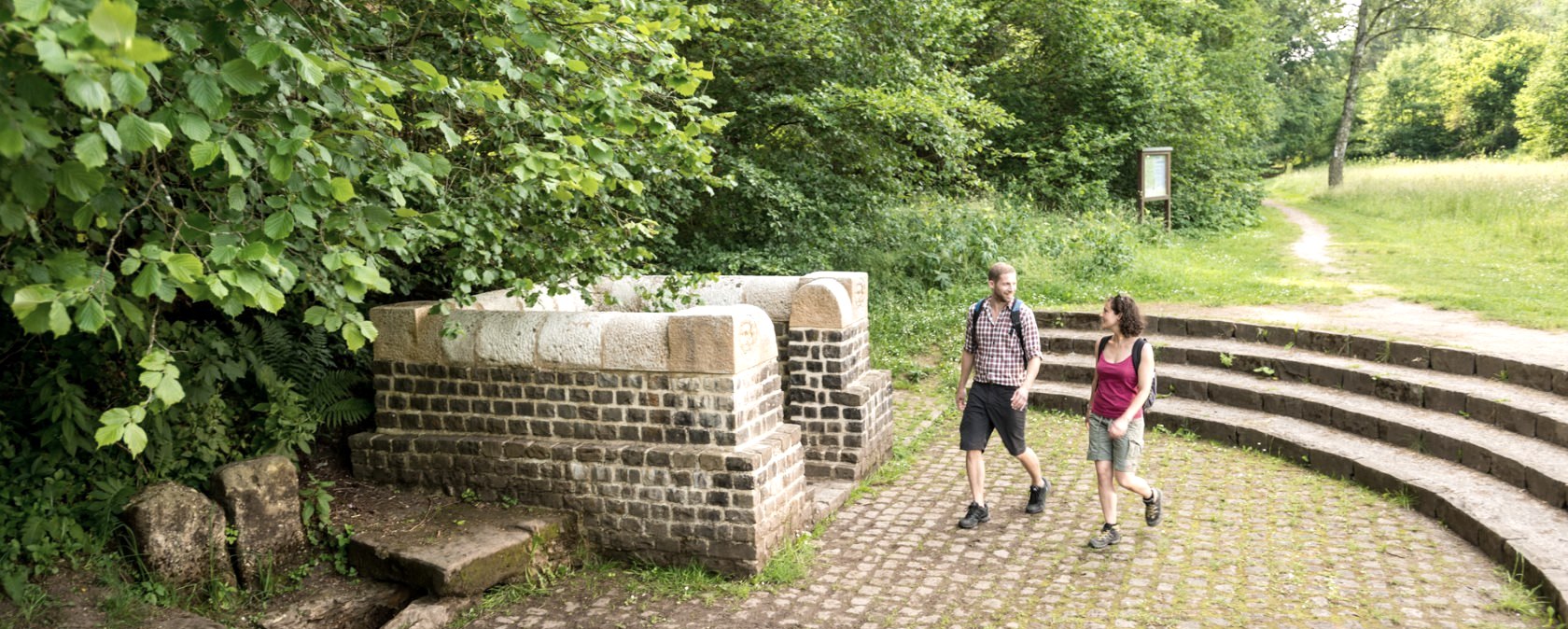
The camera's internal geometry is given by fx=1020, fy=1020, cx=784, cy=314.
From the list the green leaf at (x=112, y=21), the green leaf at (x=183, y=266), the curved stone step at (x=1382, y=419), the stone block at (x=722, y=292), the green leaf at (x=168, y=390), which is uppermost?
the green leaf at (x=112, y=21)

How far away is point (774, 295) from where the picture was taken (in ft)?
25.4

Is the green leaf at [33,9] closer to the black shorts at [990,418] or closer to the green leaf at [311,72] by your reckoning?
the green leaf at [311,72]

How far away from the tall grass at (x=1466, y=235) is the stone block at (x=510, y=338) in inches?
357

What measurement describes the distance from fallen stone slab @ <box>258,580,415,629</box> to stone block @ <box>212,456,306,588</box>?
31 cm

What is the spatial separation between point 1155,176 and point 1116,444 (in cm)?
1328

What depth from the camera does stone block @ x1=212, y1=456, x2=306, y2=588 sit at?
5.75 metres

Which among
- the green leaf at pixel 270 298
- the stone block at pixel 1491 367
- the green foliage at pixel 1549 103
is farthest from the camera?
the green foliage at pixel 1549 103

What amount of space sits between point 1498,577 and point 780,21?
895cm

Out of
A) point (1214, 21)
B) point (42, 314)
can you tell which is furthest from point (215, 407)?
point (1214, 21)

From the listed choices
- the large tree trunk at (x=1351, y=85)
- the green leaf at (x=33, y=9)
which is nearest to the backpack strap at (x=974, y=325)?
the green leaf at (x=33, y=9)

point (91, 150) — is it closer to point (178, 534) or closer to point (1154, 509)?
point (178, 534)

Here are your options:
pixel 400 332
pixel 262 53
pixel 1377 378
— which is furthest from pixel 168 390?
pixel 1377 378

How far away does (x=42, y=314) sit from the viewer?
3.29m

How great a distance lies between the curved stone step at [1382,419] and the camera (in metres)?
6.54
